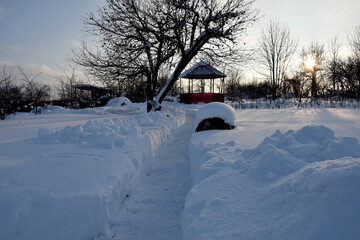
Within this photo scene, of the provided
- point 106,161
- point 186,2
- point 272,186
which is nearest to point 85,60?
point 186,2

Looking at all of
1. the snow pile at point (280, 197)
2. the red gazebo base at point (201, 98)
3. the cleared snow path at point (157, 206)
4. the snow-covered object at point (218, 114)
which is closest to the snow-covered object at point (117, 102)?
the red gazebo base at point (201, 98)

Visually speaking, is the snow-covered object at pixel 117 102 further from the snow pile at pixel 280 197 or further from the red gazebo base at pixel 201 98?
the snow pile at pixel 280 197

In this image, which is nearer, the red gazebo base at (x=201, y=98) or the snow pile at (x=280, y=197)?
the snow pile at (x=280, y=197)

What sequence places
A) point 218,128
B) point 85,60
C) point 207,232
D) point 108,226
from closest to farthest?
point 207,232
point 108,226
point 218,128
point 85,60

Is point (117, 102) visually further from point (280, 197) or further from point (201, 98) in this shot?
point (280, 197)

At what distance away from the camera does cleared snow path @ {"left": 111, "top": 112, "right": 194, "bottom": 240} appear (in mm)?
1720

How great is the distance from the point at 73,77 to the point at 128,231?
1640 cm

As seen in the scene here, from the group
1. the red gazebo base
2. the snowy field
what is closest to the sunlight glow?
the red gazebo base

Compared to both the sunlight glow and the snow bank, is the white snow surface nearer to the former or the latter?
the snow bank

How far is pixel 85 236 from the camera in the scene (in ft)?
4.86

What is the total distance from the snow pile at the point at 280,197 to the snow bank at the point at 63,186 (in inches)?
30.4

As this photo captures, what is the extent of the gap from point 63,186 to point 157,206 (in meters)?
1.00

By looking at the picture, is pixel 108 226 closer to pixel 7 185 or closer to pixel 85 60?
pixel 7 185

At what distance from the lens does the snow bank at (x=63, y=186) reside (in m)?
1.32
